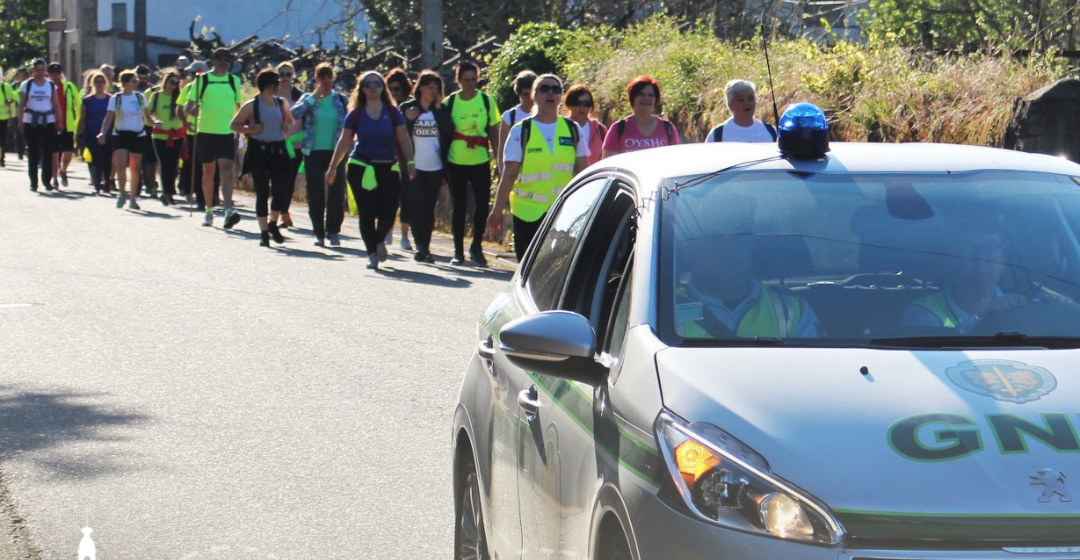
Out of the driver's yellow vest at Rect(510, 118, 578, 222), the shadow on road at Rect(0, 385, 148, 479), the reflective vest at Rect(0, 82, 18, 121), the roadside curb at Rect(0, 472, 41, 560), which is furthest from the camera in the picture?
the reflective vest at Rect(0, 82, 18, 121)

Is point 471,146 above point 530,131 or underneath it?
underneath

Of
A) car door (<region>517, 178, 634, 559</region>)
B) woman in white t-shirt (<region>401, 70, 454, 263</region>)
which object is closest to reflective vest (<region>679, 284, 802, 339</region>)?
car door (<region>517, 178, 634, 559</region>)

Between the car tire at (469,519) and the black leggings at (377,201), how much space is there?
9475mm

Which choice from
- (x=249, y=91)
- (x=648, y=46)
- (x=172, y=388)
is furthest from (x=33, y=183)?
(x=172, y=388)

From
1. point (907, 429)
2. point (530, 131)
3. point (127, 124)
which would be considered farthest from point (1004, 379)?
point (127, 124)

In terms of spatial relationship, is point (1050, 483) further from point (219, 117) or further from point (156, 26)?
point (156, 26)

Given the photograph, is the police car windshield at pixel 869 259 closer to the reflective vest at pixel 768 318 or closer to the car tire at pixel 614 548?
the reflective vest at pixel 768 318

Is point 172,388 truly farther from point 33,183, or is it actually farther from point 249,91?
point 249,91

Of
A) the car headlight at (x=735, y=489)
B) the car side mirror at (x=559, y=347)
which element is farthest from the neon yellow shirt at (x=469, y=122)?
the car headlight at (x=735, y=489)

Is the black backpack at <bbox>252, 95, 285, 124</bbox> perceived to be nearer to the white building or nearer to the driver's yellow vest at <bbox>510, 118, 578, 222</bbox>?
the driver's yellow vest at <bbox>510, 118, 578, 222</bbox>

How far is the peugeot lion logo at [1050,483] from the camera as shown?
2760 mm

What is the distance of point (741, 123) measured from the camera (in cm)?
993

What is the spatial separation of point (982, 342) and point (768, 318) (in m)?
0.49

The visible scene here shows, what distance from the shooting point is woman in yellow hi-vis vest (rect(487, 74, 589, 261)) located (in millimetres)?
11477
